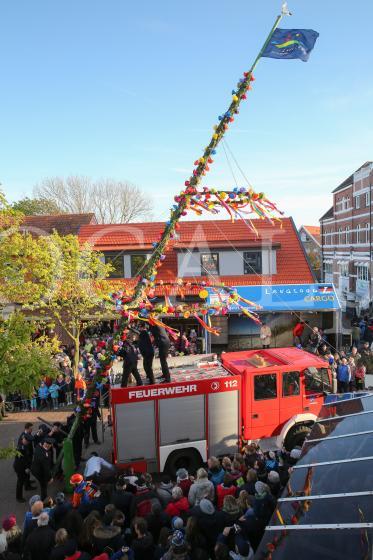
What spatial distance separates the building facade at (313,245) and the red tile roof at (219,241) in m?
32.1

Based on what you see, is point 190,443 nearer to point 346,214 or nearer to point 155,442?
point 155,442

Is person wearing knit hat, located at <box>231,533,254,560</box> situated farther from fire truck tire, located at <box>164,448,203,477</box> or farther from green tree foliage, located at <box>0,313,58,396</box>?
green tree foliage, located at <box>0,313,58,396</box>

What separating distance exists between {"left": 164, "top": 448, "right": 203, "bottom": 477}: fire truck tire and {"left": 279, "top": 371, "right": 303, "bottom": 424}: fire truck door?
85.0 inches

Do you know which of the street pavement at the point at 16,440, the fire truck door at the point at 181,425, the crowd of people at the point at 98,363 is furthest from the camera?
the crowd of people at the point at 98,363

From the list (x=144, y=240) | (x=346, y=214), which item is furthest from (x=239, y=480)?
(x=346, y=214)

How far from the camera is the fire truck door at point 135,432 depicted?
8.89 meters

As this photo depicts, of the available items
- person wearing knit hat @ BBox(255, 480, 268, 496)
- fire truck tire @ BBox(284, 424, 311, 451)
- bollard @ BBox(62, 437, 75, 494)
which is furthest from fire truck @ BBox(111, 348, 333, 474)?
person wearing knit hat @ BBox(255, 480, 268, 496)

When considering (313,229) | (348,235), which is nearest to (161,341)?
(348,235)

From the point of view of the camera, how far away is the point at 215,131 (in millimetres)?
7906

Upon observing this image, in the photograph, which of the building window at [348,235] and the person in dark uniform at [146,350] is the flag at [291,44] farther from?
the building window at [348,235]

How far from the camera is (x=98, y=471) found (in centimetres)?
803

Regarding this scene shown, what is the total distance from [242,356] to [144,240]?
1493cm

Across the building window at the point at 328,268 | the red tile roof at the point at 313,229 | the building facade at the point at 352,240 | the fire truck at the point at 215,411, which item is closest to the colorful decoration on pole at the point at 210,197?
the fire truck at the point at 215,411

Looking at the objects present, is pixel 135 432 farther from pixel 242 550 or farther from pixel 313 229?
pixel 313 229
